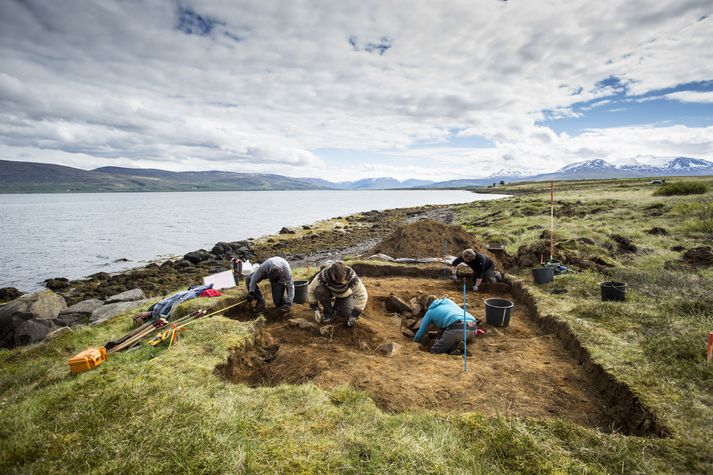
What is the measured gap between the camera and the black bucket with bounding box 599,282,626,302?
8820mm

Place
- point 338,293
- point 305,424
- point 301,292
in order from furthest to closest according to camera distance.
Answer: point 301,292 < point 338,293 < point 305,424

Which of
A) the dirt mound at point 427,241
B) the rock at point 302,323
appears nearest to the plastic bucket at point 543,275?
the dirt mound at point 427,241

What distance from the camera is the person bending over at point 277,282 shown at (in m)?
9.34

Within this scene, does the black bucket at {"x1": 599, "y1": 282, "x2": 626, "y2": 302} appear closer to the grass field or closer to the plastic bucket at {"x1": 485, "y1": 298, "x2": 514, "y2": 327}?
the grass field

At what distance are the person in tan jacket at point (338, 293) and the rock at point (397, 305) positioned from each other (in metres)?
2.13

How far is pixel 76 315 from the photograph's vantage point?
14.0 meters

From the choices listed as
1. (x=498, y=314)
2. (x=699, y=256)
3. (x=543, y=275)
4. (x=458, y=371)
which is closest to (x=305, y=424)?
(x=458, y=371)

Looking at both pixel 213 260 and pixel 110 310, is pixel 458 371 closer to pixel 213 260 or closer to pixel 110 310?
pixel 110 310

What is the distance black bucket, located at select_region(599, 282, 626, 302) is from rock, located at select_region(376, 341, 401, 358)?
5.84m

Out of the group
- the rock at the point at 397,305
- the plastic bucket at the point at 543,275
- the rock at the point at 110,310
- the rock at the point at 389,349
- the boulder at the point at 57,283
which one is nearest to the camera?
the rock at the point at 389,349

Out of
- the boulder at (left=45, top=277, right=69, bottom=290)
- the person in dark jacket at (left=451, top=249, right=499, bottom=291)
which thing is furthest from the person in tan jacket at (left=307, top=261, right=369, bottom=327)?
the boulder at (left=45, top=277, right=69, bottom=290)

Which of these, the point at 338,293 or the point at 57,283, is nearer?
the point at 338,293

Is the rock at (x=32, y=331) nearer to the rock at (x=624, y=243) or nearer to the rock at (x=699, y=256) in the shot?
the rock at (x=699, y=256)

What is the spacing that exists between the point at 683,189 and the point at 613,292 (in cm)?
3211
